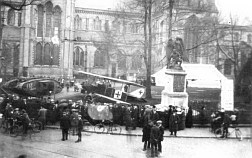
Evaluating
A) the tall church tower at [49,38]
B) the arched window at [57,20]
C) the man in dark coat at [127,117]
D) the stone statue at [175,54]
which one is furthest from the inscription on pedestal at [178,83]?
the arched window at [57,20]

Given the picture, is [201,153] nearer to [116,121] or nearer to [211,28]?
[116,121]

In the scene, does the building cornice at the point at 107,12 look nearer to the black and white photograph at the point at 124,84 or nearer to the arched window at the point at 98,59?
the black and white photograph at the point at 124,84

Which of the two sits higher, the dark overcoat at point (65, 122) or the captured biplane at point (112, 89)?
the captured biplane at point (112, 89)

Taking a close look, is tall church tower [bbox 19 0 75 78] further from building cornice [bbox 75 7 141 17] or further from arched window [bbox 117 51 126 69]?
arched window [bbox 117 51 126 69]

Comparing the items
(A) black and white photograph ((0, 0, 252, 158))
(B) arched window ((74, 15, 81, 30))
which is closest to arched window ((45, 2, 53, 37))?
(A) black and white photograph ((0, 0, 252, 158))

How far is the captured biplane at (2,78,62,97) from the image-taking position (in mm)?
19125

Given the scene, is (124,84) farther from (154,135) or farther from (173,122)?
(154,135)

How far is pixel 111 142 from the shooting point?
39.3 ft

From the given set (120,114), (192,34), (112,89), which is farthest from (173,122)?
(192,34)

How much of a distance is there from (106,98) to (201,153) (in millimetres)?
9277

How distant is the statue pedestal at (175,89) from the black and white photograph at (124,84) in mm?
52

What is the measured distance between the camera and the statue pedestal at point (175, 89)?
51.7ft

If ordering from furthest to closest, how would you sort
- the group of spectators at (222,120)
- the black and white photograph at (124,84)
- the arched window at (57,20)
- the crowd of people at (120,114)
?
the arched window at (57,20) → the crowd of people at (120,114) → the group of spectators at (222,120) → the black and white photograph at (124,84)

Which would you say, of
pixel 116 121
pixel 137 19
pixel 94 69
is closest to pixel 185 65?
pixel 137 19
